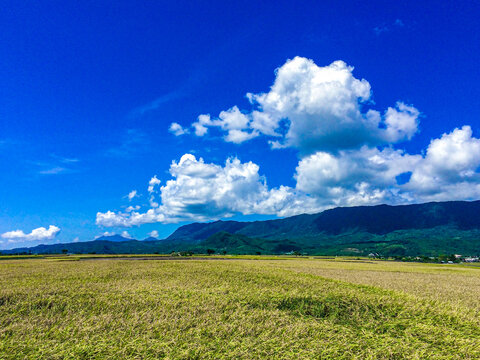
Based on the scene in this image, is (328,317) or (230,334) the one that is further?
(328,317)

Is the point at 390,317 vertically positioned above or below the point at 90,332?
below

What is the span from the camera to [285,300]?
14.1 meters

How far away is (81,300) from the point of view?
1316 cm

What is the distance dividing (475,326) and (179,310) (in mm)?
13229

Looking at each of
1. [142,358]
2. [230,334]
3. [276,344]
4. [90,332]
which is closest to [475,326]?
[276,344]

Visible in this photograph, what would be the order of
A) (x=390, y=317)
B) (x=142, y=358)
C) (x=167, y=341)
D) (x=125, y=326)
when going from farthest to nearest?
1. (x=390, y=317)
2. (x=125, y=326)
3. (x=167, y=341)
4. (x=142, y=358)

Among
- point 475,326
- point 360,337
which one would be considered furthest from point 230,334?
point 475,326

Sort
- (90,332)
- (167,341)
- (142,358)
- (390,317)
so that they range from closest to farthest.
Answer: (142,358), (167,341), (90,332), (390,317)

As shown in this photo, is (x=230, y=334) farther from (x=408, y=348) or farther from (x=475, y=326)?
(x=475, y=326)

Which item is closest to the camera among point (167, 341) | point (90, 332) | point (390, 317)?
point (167, 341)

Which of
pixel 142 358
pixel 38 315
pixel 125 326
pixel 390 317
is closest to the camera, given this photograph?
pixel 142 358

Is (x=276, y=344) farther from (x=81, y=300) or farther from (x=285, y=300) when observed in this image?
(x=81, y=300)

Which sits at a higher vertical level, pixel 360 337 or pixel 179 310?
pixel 179 310

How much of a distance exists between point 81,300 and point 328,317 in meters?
12.3
